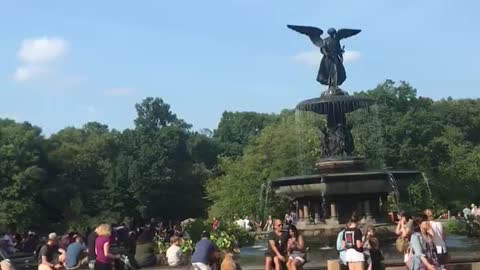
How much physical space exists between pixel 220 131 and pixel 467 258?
115 metres

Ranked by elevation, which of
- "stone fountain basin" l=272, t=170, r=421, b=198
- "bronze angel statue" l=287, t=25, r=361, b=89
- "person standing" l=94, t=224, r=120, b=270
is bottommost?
"person standing" l=94, t=224, r=120, b=270

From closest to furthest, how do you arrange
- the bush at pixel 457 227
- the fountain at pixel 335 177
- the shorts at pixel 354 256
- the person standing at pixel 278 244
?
the shorts at pixel 354 256 → the person standing at pixel 278 244 → the fountain at pixel 335 177 → the bush at pixel 457 227

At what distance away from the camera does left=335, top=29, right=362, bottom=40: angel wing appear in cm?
2987

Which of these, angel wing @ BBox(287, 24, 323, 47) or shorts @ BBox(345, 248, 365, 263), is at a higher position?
angel wing @ BBox(287, 24, 323, 47)

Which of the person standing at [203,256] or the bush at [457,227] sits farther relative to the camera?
the bush at [457,227]

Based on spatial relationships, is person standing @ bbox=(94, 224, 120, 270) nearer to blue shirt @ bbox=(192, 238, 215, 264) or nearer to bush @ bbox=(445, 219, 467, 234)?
blue shirt @ bbox=(192, 238, 215, 264)

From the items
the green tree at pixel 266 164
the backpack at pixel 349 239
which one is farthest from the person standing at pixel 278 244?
the green tree at pixel 266 164

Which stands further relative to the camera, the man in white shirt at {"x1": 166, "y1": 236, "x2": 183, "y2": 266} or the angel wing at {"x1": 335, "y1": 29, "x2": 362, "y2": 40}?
the angel wing at {"x1": 335, "y1": 29, "x2": 362, "y2": 40}

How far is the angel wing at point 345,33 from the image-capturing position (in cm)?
2987

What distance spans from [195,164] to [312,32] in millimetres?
70525

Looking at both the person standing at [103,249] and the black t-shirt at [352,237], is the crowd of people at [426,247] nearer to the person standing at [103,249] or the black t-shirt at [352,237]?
the black t-shirt at [352,237]

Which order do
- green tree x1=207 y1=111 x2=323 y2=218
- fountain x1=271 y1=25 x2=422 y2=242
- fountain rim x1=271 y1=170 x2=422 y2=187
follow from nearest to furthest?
fountain rim x1=271 y1=170 x2=422 y2=187 → fountain x1=271 y1=25 x2=422 y2=242 → green tree x1=207 y1=111 x2=323 y2=218

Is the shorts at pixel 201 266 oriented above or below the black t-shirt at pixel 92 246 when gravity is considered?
below

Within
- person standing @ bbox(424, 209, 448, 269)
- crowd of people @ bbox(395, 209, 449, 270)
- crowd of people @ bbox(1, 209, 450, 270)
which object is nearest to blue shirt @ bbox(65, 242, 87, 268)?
crowd of people @ bbox(1, 209, 450, 270)
